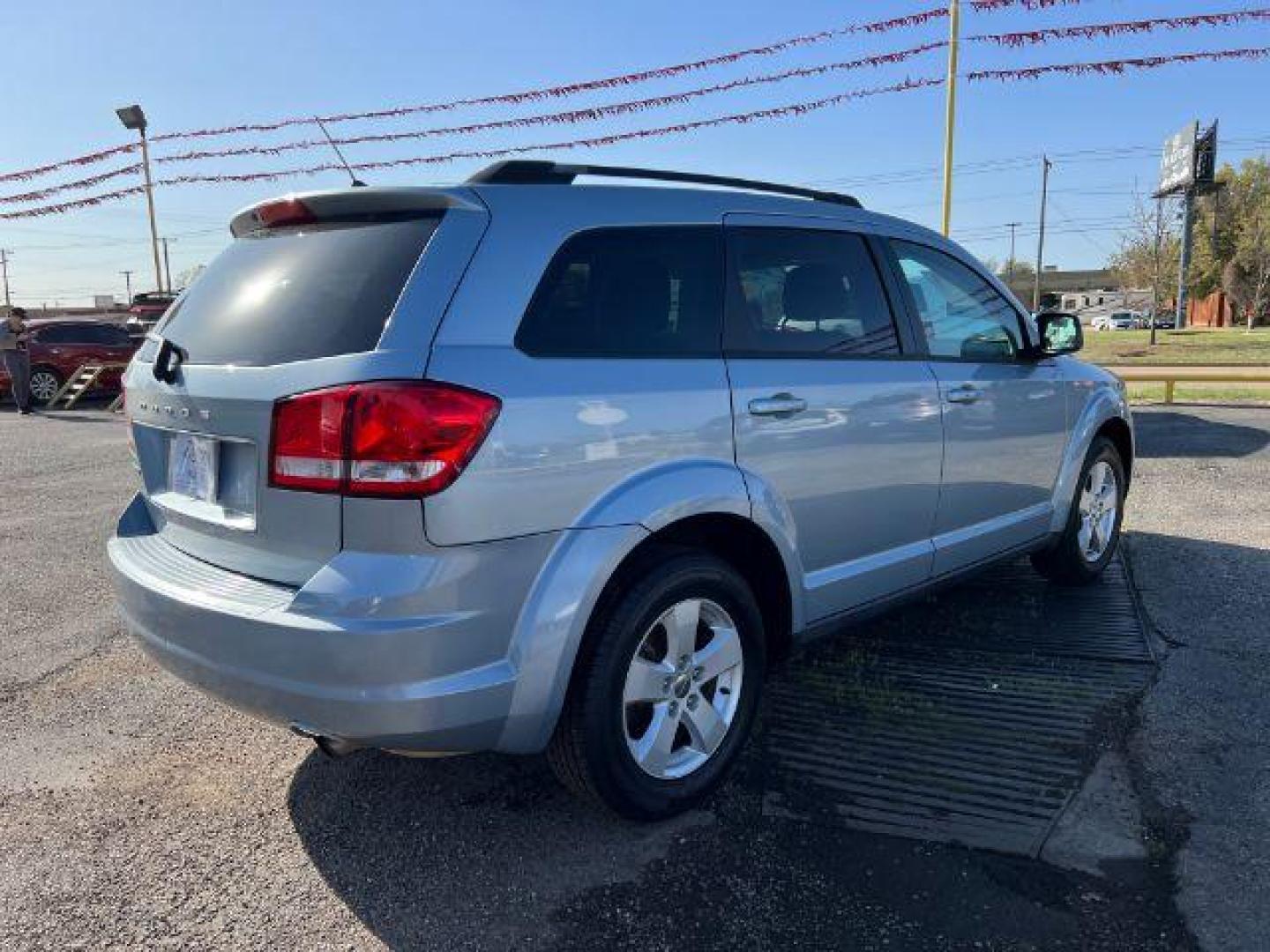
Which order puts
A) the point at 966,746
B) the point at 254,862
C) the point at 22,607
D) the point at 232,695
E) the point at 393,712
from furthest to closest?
1. the point at 22,607
2. the point at 966,746
3. the point at 254,862
4. the point at 232,695
5. the point at 393,712

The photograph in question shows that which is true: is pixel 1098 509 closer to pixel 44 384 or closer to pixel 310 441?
pixel 310 441

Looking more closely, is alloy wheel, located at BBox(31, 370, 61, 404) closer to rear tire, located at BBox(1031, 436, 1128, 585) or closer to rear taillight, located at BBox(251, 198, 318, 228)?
rear taillight, located at BBox(251, 198, 318, 228)

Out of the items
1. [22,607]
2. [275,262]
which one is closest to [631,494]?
[275,262]

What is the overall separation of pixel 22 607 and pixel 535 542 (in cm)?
395

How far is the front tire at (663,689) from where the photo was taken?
2.66 metres

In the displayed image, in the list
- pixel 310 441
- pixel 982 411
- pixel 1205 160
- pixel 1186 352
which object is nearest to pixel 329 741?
pixel 310 441

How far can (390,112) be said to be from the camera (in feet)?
54.7

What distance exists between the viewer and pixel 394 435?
2.29 meters

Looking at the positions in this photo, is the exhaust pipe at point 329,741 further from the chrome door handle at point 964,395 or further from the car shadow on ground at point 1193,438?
the car shadow on ground at point 1193,438

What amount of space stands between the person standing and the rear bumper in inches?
668

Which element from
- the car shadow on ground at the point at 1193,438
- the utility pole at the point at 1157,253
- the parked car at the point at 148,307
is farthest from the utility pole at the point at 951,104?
the utility pole at the point at 1157,253

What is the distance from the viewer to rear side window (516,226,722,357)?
2.62 metres

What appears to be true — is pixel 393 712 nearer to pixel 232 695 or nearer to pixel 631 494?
pixel 232 695

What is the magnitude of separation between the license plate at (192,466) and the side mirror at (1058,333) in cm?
359
